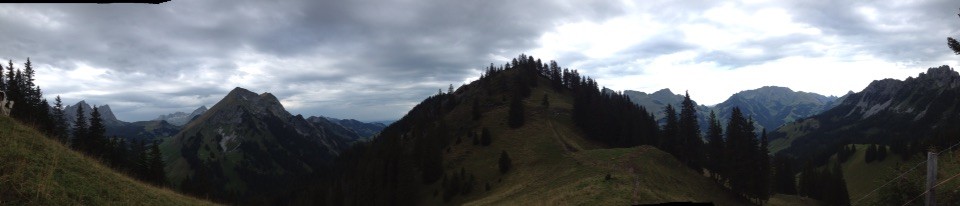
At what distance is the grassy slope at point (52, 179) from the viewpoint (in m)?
17.8

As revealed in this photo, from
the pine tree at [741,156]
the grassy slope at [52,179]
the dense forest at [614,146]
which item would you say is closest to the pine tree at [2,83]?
the dense forest at [614,146]

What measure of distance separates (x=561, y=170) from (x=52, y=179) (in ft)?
226

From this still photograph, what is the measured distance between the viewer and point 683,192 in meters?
66.6

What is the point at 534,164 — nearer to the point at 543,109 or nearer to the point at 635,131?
the point at 635,131

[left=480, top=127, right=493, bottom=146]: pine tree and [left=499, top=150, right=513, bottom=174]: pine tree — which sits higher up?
[left=480, top=127, right=493, bottom=146]: pine tree

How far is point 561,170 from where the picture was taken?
7981cm

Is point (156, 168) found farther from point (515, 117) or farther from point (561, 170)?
point (515, 117)

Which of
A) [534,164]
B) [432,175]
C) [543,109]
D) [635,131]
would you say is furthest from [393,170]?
[635,131]

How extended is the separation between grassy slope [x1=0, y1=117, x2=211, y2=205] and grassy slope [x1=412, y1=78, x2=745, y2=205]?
109 feet

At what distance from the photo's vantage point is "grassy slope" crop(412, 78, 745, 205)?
4972 cm

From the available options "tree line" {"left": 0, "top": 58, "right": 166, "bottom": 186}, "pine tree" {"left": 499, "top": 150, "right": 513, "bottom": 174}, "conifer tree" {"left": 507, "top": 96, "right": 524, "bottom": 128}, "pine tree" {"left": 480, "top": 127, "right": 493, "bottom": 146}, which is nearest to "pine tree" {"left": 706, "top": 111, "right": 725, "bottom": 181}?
"pine tree" {"left": 499, "top": 150, "right": 513, "bottom": 174}

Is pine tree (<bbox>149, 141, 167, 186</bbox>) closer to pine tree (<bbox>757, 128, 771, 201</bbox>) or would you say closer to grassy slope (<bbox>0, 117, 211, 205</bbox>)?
grassy slope (<bbox>0, 117, 211, 205</bbox>)

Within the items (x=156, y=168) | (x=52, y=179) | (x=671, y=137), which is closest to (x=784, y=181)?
(x=671, y=137)

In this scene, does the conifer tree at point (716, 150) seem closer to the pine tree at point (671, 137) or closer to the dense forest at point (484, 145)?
the dense forest at point (484, 145)
